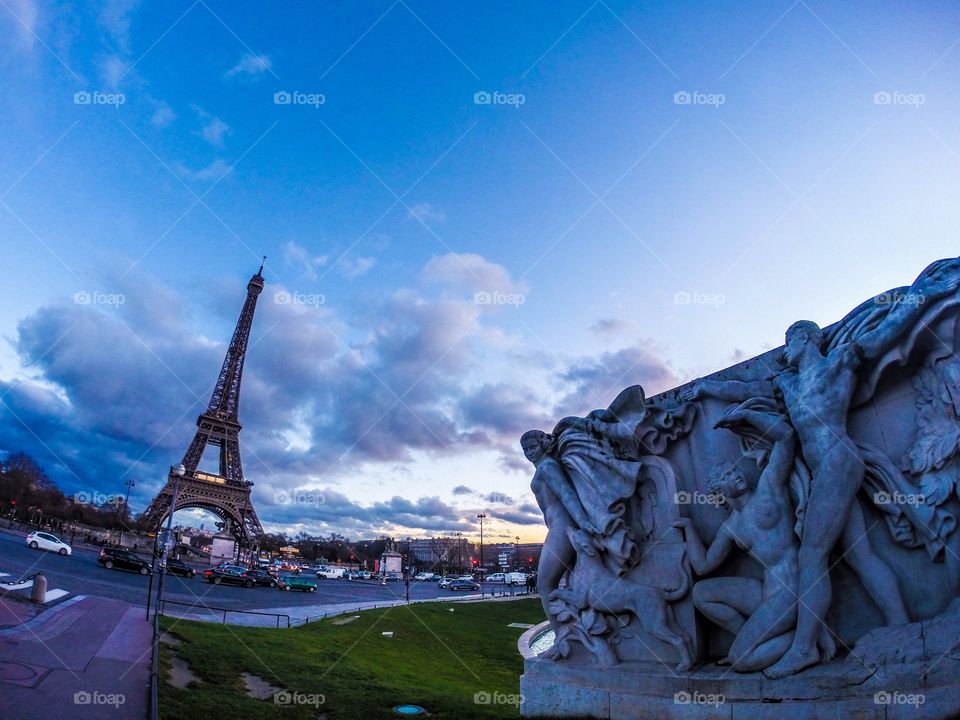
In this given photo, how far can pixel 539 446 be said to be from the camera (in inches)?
415

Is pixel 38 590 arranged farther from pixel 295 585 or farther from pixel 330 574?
pixel 330 574

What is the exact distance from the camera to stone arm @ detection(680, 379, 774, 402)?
870 centimetres

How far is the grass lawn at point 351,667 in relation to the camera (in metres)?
9.26

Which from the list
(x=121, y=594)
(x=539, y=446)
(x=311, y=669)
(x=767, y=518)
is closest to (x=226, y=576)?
(x=121, y=594)

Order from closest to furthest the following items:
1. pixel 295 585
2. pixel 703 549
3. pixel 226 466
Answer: pixel 703 549
pixel 295 585
pixel 226 466

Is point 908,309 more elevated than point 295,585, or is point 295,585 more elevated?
point 908,309

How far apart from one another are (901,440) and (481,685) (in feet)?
35.2

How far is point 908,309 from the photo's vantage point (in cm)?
746

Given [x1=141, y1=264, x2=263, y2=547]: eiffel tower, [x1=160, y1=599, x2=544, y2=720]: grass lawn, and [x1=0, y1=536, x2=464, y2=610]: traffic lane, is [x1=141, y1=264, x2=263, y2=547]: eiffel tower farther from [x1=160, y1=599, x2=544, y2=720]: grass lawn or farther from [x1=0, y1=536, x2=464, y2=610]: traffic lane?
[x1=160, y1=599, x2=544, y2=720]: grass lawn

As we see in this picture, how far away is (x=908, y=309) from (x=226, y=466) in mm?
73185

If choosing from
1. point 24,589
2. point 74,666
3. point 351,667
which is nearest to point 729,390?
point 351,667

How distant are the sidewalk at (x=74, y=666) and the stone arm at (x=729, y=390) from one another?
868 cm

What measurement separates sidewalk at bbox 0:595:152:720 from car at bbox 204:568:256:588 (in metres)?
22.3

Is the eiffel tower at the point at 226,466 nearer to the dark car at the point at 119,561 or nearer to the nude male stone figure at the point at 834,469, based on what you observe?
the dark car at the point at 119,561
